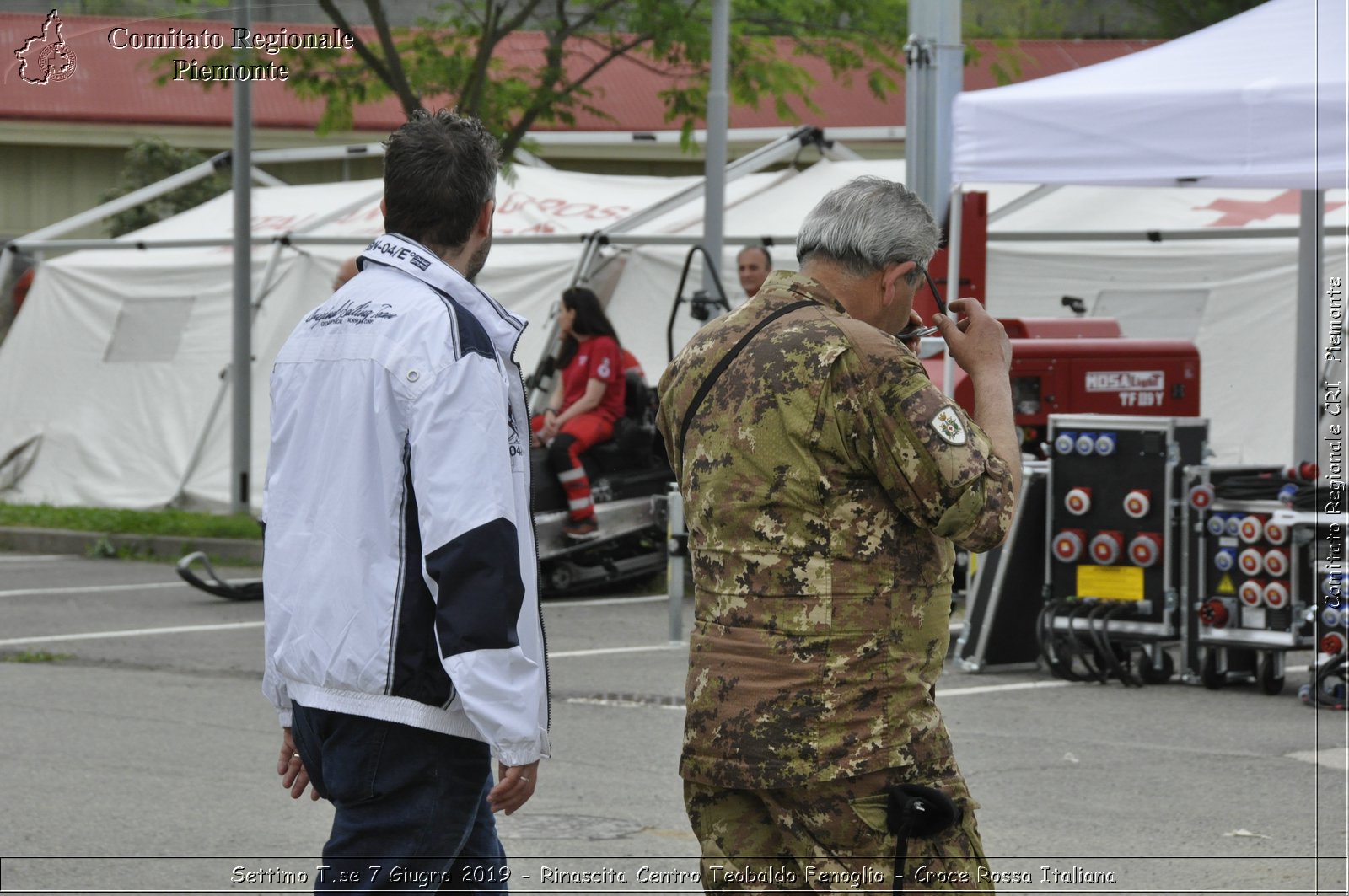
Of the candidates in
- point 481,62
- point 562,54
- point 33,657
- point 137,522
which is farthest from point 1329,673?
point 137,522

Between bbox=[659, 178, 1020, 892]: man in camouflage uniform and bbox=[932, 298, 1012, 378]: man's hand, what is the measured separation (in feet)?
0.51

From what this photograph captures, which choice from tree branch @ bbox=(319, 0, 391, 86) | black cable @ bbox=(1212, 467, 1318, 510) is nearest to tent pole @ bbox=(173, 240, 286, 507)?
tree branch @ bbox=(319, 0, 391, 86)

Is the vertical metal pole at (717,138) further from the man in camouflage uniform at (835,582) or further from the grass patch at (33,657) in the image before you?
the man in camouflage uniform at (835,582)

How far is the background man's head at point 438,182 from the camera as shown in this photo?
321 centimetres

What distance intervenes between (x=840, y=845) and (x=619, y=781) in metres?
3.59

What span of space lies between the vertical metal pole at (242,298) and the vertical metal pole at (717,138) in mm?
3778

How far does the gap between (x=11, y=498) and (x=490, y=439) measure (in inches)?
589

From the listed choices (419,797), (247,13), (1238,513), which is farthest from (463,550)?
(1238,513)

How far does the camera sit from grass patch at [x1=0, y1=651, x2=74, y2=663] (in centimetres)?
920

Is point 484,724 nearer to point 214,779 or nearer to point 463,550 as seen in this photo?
point 463,550

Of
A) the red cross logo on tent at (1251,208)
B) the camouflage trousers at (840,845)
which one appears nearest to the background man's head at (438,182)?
the camouflage trousers at (840,845)

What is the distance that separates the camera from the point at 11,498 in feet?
54.9

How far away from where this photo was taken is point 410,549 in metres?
3.04

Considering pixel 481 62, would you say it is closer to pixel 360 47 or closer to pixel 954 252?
pixel 360 47
